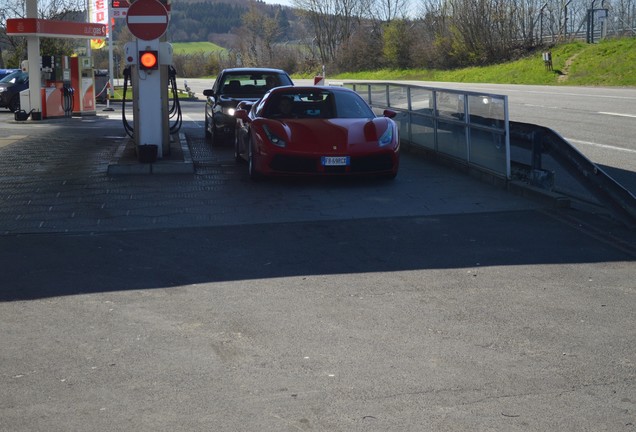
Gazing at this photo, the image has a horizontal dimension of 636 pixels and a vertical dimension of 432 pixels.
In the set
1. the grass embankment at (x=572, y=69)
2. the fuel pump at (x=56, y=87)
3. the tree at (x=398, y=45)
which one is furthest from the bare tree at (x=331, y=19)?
the fuel pump at (x=56, y=87)

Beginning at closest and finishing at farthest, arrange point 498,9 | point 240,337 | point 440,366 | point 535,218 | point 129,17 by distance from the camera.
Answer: point 440,366 → point 240,337 → point 535,218 → point 129,17 → point 498,9

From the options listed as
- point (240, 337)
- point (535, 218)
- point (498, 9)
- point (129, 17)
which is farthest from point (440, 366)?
point (498, 9)

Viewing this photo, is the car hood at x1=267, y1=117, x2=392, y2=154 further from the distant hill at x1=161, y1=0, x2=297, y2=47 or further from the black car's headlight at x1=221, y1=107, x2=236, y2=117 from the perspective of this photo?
the distant hill at x1=161, y1=0, x2=297, y2=47

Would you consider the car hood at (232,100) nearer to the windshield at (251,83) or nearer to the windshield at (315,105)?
the windshield at (251,83)

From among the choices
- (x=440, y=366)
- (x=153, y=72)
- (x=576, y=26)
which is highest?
(x=576, y=26)

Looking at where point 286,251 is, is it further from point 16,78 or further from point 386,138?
point 16,78

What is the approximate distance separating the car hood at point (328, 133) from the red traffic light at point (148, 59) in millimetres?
2502

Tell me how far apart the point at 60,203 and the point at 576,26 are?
54.8 m

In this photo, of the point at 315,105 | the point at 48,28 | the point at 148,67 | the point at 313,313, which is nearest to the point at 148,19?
the point at 148,67

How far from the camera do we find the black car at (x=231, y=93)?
18.6 meters

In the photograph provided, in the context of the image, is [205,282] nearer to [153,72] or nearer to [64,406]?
[64,406]

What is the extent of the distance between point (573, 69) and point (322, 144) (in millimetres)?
41168

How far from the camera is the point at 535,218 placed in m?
10.4

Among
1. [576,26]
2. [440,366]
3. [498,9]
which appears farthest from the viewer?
[498,9]
